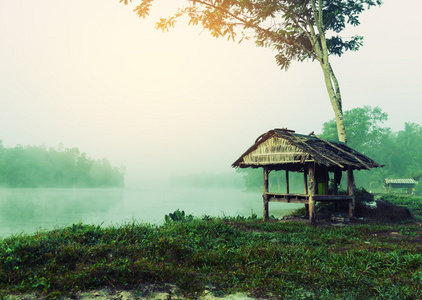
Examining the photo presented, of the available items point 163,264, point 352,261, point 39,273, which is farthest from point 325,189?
point 39,273

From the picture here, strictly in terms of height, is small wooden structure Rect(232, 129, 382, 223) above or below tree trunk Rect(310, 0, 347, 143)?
below

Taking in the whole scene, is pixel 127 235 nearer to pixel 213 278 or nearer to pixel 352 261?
pixel 213 278

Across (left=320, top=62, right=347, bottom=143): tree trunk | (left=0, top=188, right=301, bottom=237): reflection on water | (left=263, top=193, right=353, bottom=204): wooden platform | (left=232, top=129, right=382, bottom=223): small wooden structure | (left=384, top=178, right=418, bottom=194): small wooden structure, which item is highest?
(left=320, top=62, right=347, bottom=143): tree trunk

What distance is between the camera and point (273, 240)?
8.51 meters

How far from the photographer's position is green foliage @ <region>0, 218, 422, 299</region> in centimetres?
A: 490

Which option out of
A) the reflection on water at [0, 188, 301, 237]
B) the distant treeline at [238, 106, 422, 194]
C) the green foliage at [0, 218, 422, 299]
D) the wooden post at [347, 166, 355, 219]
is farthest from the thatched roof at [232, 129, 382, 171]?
the distant treeline at [238, 106, 422, 194]

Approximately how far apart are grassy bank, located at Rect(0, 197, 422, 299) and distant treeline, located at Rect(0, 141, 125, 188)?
84788mm

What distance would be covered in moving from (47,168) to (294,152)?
9324cm

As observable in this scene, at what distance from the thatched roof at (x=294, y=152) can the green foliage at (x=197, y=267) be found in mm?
5627

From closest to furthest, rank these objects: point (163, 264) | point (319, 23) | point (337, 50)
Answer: point (163, 264) → point (319, 23) → point (337, 50)

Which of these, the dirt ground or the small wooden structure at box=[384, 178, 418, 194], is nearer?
the dirt ground

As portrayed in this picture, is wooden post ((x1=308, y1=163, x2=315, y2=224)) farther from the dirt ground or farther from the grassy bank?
the dirt ground

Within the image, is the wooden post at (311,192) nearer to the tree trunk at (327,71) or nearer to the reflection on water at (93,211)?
the reflection on water at (93,211)

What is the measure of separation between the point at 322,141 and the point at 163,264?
11.7m
